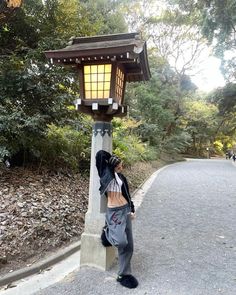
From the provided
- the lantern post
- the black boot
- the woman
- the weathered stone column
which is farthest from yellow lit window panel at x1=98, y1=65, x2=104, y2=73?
the black boot

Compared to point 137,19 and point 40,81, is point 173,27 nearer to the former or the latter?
point 137,19

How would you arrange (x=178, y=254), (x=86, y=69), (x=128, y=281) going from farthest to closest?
1. (x=178, y=254)
2. (x=86, y=69)
3. (x=128, y=281)

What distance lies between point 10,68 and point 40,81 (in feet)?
2.21

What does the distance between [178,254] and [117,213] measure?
4.84 feet

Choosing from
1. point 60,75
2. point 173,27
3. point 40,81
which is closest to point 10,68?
point 40,81

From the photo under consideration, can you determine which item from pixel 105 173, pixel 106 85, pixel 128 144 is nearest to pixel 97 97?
pixel 106 85

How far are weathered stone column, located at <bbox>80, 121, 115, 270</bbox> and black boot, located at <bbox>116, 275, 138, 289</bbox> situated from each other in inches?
17.1

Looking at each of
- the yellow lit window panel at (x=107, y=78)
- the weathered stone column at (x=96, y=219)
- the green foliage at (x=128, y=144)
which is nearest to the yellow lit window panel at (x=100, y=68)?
the yellow lit window panel at (x=107, y=78)

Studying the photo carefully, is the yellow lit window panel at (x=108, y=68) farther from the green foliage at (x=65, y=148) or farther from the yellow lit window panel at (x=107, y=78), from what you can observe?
the green foliage at (x=65, y=148)

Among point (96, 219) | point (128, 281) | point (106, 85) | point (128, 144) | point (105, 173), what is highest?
point (106, 85)

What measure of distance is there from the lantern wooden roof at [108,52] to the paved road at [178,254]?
9.54ft

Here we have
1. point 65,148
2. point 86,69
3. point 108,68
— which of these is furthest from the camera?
point 65,148

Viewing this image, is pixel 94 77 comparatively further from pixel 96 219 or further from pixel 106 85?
pixel 96 219

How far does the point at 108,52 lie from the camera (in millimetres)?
3650
